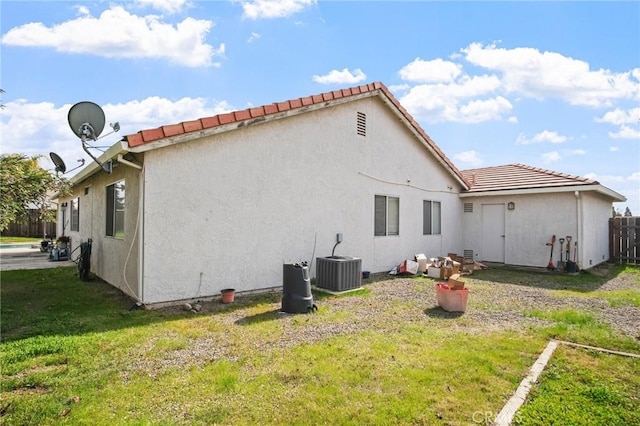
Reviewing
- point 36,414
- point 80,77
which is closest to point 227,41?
point 80,77

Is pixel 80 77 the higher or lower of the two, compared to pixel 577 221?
higher

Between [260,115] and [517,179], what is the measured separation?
11.0 m

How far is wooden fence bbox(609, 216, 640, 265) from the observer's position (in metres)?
14.4

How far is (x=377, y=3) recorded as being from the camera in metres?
9.14

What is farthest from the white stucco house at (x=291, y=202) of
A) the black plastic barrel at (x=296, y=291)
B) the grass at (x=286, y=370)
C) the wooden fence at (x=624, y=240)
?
the black plastic barrel at (x=296, y=291)

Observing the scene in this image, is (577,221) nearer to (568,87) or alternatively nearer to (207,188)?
(568,87)

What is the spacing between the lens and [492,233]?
1437 cm

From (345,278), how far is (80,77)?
813 centimetres

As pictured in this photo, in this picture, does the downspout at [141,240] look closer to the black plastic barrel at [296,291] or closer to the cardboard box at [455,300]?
the black plastic barrel at [296,291]

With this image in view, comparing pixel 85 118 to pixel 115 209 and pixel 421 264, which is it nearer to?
pixel 115 209

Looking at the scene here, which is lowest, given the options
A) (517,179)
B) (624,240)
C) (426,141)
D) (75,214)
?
(624,240)

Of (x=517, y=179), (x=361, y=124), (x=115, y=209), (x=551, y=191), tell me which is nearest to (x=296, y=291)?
(x=115, y=209)

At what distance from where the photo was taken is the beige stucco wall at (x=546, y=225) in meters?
12.2

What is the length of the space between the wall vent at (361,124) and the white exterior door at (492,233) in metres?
6.83
